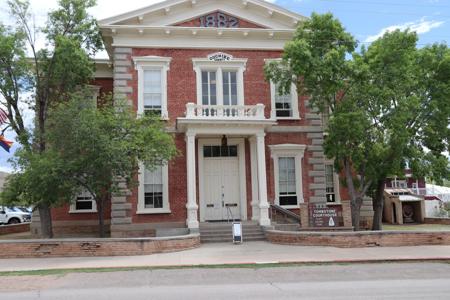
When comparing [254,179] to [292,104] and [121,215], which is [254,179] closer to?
[292,104]

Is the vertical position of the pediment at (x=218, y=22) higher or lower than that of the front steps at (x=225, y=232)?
higher

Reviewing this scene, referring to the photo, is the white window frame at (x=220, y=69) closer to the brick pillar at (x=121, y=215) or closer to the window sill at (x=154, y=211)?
the window sill at (x=154, y=211)

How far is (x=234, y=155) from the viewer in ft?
75.4

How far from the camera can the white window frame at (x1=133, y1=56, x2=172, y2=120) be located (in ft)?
72.6

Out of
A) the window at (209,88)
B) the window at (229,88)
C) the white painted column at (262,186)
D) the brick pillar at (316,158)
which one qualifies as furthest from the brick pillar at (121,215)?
the brick pillar at (316,158)

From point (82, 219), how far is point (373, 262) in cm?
1415

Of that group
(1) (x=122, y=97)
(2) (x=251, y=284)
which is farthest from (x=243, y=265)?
Result: (1) (x=122, y=97)

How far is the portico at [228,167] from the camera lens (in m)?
20.7

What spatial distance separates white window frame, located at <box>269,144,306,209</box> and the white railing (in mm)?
2151

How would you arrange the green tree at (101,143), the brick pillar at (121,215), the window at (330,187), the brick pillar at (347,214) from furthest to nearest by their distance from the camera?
1. the window at (330,187)
2. the brick pillar at (121,215)
3. the brick pillar at (347,214)
4. the green tree at (101,143)

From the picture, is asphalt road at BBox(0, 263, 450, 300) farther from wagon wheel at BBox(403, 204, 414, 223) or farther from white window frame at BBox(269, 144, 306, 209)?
wagon wheel at BBox(403, 204, 414, 223)

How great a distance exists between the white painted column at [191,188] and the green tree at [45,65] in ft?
17.7

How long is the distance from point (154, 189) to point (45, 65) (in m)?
7.04

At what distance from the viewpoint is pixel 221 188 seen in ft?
74.2
